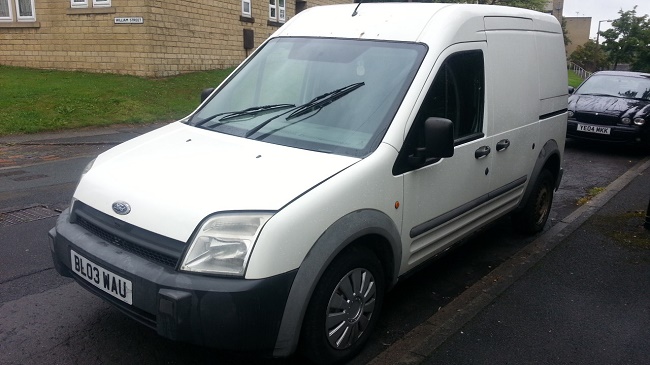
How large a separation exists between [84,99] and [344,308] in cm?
1333

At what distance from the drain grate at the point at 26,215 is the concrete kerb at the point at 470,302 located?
164 inches

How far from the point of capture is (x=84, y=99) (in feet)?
48.3

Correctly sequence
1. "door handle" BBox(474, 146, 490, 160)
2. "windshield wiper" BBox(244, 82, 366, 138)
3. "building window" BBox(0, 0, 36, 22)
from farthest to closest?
"building window" BBox(0, 0, 36, 22)
"door handle" BBox(474, 146, 490, 160)
"windshield wiper" BBox(244, 82, 366, 138)

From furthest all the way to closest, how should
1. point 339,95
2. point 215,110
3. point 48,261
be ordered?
point 48,261 < point 215,110 < point 339,95

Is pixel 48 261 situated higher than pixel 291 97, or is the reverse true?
pixel 291 97

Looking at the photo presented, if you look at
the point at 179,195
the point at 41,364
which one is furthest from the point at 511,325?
the point at 41,364

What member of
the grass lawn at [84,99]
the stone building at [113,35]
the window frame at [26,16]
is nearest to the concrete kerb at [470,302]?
the grass lawn at [84,99]

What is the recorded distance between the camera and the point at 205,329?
275 cm

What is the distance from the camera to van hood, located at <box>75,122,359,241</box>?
114 inches

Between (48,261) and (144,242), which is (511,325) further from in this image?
(48,261)

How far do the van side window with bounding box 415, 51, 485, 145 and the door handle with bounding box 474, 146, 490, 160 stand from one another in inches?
4.0

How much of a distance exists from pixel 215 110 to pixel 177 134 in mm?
416

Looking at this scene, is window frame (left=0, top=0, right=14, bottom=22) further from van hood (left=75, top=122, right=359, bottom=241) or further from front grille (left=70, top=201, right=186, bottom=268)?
front grille (left=70, top=201, right=186, bottom=268)

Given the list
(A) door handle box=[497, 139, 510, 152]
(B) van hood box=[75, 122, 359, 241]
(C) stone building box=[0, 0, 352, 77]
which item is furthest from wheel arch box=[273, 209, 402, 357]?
(C) stone building box=[0, 0, 352, 77]
